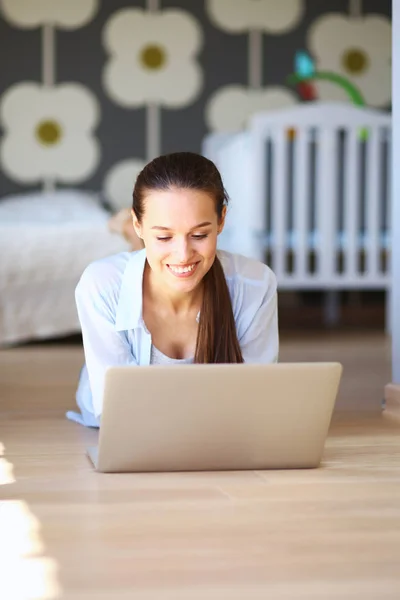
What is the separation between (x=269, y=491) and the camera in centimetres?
132

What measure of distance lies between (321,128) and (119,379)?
8.38 feet

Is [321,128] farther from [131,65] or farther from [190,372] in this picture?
[190,372]

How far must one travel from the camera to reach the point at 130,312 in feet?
5.39

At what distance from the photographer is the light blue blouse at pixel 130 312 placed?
1638 millimetres

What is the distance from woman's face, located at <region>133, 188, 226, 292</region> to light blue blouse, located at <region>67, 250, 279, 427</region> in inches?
4.7

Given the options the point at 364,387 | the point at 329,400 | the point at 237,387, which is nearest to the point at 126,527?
the point at 237,387

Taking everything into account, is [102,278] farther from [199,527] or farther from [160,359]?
[199,527]

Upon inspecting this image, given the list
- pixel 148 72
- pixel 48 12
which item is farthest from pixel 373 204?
pixel 48 12

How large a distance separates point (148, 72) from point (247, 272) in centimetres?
311

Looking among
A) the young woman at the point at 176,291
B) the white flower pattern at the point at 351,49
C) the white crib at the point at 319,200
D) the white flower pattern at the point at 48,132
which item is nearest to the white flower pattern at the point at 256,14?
the white flower pattern at the point at 351,49

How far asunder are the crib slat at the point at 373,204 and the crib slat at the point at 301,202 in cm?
26

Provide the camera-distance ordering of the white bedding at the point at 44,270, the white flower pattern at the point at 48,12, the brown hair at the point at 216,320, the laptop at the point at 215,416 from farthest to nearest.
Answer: the white flower pattern at the point at 48,12, the white bedding at the point at 44,270, the brown hair at the point at 216,320, the laptop at the point at 215,416

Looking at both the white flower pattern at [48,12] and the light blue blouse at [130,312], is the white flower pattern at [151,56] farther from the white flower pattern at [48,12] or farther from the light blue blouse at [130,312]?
the light blue blouse at [130,312]

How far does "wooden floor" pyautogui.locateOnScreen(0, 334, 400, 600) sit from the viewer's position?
36.9 inches
